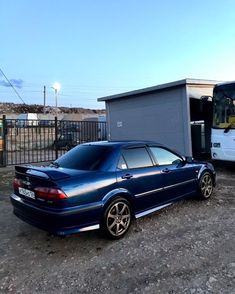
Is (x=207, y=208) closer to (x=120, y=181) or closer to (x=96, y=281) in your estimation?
(x=120, y=181)

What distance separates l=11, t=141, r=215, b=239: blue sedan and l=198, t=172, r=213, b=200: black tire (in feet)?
2.24

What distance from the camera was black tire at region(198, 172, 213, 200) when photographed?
692 centimetres

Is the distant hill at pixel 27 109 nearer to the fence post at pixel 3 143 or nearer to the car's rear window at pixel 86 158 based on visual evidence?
the fence post at pixel 3 143

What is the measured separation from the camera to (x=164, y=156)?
20.3ft

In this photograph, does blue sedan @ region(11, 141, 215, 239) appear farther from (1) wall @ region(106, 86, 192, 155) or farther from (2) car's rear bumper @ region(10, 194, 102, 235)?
(1) wall @ region(106, 86, 192, 155)

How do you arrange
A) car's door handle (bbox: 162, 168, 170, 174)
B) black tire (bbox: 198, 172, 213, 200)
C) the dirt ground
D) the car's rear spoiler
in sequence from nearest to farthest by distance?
the dirt ground, the car's rear spoiler, car's door handle (bbox: 162, 168, 170, 174), black tire (bbox: 198, 172, 213, 200)

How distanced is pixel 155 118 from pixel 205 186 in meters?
6.90

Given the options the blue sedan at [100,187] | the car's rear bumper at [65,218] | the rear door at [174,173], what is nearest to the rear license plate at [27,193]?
the blue sedan at [100,187]

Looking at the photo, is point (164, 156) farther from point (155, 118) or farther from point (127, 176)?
point (155, 118)

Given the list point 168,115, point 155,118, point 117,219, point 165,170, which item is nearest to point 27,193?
point 117,219

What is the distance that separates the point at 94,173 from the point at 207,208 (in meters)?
2.90

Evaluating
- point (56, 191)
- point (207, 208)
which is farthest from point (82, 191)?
point (207, 208)

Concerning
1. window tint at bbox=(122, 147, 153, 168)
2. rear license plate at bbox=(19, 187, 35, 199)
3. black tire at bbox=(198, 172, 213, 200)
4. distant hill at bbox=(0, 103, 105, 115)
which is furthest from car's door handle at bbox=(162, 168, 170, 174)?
distant hill at bbox=(0, 103, 105, 115)

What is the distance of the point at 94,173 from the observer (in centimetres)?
482
